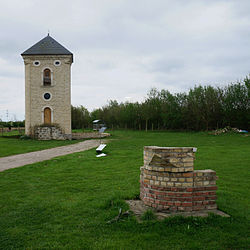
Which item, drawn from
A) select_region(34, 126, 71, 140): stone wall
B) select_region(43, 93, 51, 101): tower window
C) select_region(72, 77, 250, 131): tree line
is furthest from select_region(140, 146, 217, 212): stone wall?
select_region(72, 77, 250, 131): tree line

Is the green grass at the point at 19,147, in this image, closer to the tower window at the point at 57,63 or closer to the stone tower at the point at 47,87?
the stone tower at the point at 47,87

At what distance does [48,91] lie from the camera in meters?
28.5

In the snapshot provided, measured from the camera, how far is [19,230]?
3.87 metres

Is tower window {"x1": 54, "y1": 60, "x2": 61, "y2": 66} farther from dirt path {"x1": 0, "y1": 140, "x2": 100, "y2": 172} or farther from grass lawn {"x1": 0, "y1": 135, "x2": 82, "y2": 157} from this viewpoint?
dirt path {"x1": 0, "y1": 140, "x2": 100, "y2": 172}

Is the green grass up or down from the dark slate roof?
down

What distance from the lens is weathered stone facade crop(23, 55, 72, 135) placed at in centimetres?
2822

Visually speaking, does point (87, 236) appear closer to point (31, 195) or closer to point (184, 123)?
point (31, 195)

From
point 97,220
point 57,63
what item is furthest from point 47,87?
point 97,220

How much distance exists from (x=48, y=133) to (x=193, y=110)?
24.0m

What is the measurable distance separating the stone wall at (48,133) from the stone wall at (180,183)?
2531 cm

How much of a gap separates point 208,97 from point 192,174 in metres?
35.6

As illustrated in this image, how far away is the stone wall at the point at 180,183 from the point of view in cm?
430

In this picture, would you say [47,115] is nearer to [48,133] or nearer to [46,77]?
[48,133]

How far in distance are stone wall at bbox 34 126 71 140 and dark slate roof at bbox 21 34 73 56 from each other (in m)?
9.33
